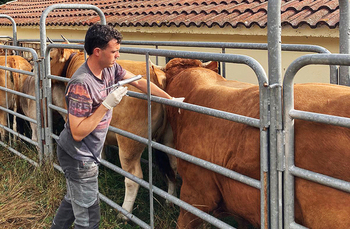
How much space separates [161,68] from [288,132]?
2257mm

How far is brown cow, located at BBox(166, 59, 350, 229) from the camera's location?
2.29 metres

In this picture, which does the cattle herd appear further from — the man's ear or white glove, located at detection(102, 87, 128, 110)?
the man's ear

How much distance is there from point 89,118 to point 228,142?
2.85 feet

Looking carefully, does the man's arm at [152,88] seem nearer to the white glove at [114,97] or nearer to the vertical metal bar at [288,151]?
the white glove at [114,97]

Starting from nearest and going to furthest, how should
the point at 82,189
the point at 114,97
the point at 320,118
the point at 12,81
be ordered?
1. the point at 320,118
2. the point at 114,97
3. the point at 82,189
4. the point at 12,81

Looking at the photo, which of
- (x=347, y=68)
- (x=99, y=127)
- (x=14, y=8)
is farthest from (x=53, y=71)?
(x=14, y=8)

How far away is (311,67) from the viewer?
7.24 meters

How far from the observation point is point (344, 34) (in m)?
3.05

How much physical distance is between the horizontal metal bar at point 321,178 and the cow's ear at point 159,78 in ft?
6.35

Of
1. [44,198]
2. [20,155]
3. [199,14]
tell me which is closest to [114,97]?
[44,198]

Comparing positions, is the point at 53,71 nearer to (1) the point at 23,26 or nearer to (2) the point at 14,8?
(1) the point at 23,26

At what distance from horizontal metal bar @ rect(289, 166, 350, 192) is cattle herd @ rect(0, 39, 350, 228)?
0.08 meters

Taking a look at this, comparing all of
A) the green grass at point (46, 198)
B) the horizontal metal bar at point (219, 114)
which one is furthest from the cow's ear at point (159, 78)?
the green grass at point (46, 198)

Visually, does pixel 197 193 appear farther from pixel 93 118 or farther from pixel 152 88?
pixel 93 118
